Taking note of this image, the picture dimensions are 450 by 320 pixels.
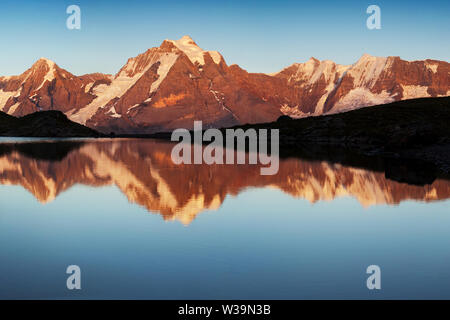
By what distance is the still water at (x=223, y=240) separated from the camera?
20891mm

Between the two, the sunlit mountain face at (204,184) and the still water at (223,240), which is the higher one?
the sunlit mountain face at (204,184)

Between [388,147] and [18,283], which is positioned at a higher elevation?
[388,147]

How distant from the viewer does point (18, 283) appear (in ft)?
69.0

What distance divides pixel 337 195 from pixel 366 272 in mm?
28680

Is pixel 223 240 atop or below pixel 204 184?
below

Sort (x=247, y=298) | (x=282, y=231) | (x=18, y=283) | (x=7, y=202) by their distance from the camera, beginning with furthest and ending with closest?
1. (x=7, y=202)
2. (x=282, y=231)
3. (x=18, y=283)
4. (x=247, y=298)

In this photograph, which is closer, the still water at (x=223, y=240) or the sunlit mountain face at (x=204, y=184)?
the still water at (x=223, y=240)

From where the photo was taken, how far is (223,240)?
96.4ft

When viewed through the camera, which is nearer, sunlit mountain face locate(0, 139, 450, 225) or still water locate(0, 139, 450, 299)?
still water locate(0, 139, 450, 299)

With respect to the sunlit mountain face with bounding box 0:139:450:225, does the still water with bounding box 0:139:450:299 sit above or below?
below

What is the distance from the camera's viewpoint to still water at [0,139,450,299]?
20891 mm

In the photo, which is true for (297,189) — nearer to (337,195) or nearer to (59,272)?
(337,195)

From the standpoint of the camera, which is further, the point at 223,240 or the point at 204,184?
the point at 204,184
